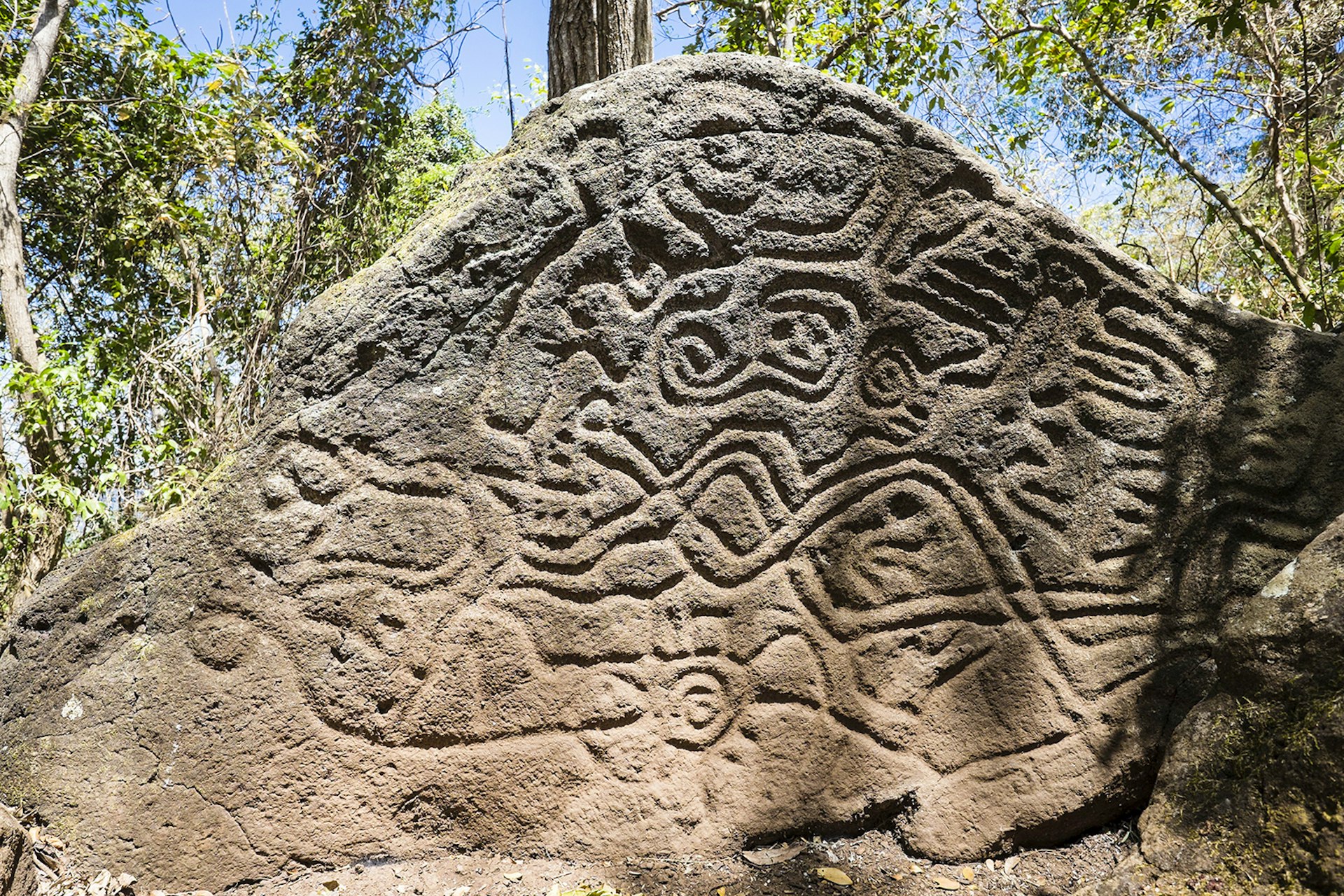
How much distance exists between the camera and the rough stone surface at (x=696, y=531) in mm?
2025

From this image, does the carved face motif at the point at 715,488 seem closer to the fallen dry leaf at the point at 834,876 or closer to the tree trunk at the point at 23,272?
the fallen dry leaf at the point at 834,876

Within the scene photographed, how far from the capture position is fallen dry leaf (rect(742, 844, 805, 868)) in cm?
212

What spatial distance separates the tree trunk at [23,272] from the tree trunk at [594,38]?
2361 mm

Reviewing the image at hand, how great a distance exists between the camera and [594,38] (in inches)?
157

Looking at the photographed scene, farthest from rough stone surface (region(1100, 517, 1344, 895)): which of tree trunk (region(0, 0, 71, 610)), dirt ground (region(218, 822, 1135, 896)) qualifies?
tree trunk (region(0, 0, 71, 610))

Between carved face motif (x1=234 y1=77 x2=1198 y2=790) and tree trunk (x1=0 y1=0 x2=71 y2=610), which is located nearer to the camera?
carved face motif (x1=234 y1=77 x2=1198 y2=790)

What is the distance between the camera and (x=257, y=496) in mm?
2049

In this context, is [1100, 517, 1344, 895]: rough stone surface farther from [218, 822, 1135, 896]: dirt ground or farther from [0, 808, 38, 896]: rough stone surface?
[0, 808, 38, 896]: rough stone surface

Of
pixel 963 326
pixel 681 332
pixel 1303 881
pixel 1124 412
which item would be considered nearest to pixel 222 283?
pixel 681 332

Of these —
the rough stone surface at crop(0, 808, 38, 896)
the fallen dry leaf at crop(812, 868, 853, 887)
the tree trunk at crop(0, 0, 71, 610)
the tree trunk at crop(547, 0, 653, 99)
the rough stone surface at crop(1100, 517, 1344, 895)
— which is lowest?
the rough stone surface at crop(0, 808, 38, 896)

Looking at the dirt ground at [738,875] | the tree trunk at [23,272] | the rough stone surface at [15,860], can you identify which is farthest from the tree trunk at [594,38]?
the rough stone surface at [15,860]

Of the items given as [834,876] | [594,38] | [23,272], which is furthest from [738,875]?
[23,272]

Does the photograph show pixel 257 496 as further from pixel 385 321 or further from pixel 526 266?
pixel 526 266

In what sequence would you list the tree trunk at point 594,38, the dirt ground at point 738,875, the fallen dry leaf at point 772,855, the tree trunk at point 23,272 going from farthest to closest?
the tree trunk at point 23,272
the tree trunk at point 594,38
the fallen dry leaf at point 772,855
the dirt ground at point 738,875
